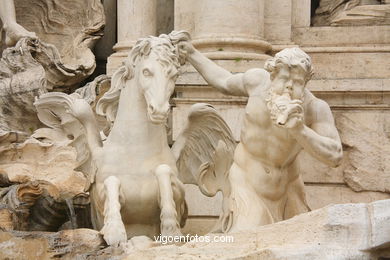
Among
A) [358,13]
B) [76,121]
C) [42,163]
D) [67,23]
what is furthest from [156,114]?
[67,23]

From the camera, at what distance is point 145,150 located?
630 centimetres

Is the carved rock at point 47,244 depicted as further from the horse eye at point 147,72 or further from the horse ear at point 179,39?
the horse ear at point 179,39

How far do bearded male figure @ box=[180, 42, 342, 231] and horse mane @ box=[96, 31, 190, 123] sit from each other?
0.12 meters

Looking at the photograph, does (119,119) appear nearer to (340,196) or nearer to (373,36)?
(340,196)

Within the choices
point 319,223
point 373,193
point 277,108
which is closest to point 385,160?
point 373,193

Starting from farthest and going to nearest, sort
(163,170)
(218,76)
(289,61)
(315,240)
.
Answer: (218,76), (163,170), (289,61), (315,240)

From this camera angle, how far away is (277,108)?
5.68m

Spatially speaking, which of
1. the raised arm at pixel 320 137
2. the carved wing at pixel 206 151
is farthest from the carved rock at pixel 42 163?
the raised arm at pixel 320 137

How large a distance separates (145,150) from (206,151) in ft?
2.10

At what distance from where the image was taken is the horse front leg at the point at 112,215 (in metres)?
5.70

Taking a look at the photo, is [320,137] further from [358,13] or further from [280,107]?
[358,13]

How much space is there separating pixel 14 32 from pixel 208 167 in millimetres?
2974

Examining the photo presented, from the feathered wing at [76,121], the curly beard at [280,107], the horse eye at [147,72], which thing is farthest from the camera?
the feathered wing at [76,121]

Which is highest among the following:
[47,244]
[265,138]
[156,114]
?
[156,114]
